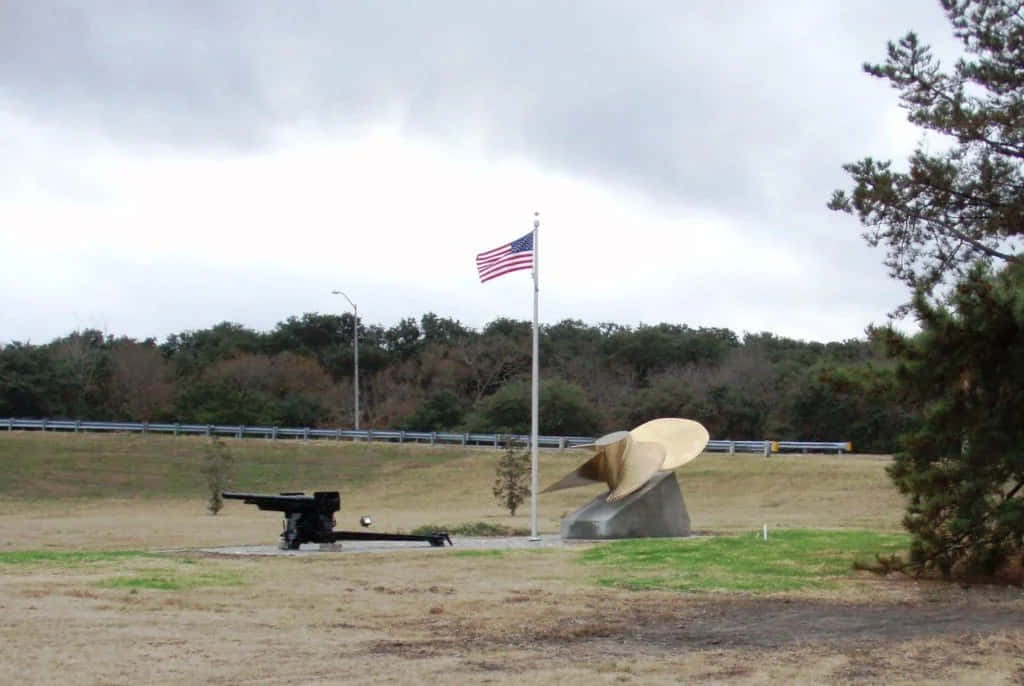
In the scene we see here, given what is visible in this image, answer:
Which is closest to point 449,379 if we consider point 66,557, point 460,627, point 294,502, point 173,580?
point 294,502

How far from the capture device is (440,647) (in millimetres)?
10984

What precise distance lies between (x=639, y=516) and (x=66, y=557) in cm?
1140

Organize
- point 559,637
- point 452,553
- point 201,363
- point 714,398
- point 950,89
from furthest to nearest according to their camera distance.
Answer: point 201,363 < point 714,398 < point 452,553 < point 950,89 < point 559,637

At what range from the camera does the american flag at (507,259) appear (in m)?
26.3

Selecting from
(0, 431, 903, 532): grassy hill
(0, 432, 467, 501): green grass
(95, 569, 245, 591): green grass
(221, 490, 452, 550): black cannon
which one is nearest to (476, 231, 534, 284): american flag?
(221, 490, 452, 550): black cannon

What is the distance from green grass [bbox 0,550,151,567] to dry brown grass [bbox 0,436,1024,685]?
41 centimetres

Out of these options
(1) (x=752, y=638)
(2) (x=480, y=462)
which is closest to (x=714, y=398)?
(2) (x=480, y=462)

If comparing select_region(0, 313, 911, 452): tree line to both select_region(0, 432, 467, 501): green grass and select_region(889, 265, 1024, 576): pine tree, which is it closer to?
select_region(0, 432, 467, 501): green grass

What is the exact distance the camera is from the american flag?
1035 inches

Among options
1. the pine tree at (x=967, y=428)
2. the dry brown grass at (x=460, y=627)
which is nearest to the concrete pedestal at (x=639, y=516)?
the dry brown grass at (x=460, y=627)

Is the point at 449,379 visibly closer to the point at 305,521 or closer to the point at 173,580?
the point at 305,521

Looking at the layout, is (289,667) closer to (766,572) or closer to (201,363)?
(766,572)

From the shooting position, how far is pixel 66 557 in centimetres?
2064

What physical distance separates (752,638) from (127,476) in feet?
151
